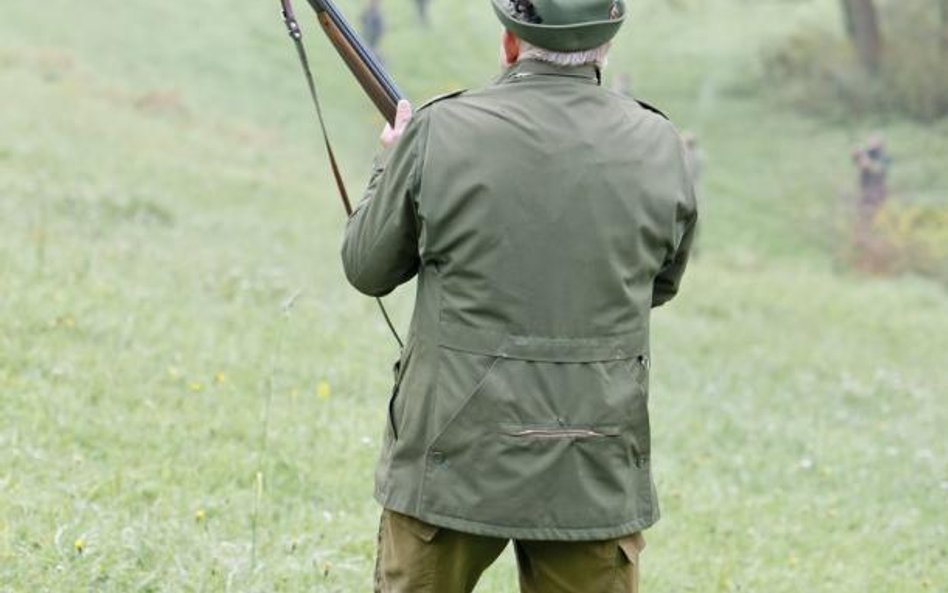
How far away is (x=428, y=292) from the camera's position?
11.4ft

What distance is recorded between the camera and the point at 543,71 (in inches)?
135

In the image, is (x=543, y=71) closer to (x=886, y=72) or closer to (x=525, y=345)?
(x=525, y=345)

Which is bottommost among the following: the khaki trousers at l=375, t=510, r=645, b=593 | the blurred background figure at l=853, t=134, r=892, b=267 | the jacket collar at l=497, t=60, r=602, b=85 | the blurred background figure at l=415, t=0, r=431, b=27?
the blurred background figure at l=415, t=0, r=431, b=27

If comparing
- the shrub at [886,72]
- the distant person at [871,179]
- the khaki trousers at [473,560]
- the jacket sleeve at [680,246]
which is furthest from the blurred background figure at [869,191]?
the khaki trousers at [473,560]

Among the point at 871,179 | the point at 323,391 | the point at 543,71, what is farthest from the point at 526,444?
the point at 871,179

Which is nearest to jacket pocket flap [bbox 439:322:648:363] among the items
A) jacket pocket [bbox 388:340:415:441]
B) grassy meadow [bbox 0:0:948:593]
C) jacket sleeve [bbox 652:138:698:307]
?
jacket pocket [bbox 388:340:415:441]

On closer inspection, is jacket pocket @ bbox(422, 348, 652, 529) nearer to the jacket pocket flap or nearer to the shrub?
the jacket pocket flap

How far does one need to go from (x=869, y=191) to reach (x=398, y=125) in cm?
2152

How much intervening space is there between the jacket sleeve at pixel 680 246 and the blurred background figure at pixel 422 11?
36987mm

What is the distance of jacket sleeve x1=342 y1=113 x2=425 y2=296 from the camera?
3379 mm

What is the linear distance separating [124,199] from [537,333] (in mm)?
11295

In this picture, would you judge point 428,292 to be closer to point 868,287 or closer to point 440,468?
point 440,468

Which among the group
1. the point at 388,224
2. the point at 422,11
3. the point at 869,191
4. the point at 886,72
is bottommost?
the point at 886,72

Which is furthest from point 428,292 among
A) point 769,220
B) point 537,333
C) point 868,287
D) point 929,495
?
point 769,220
